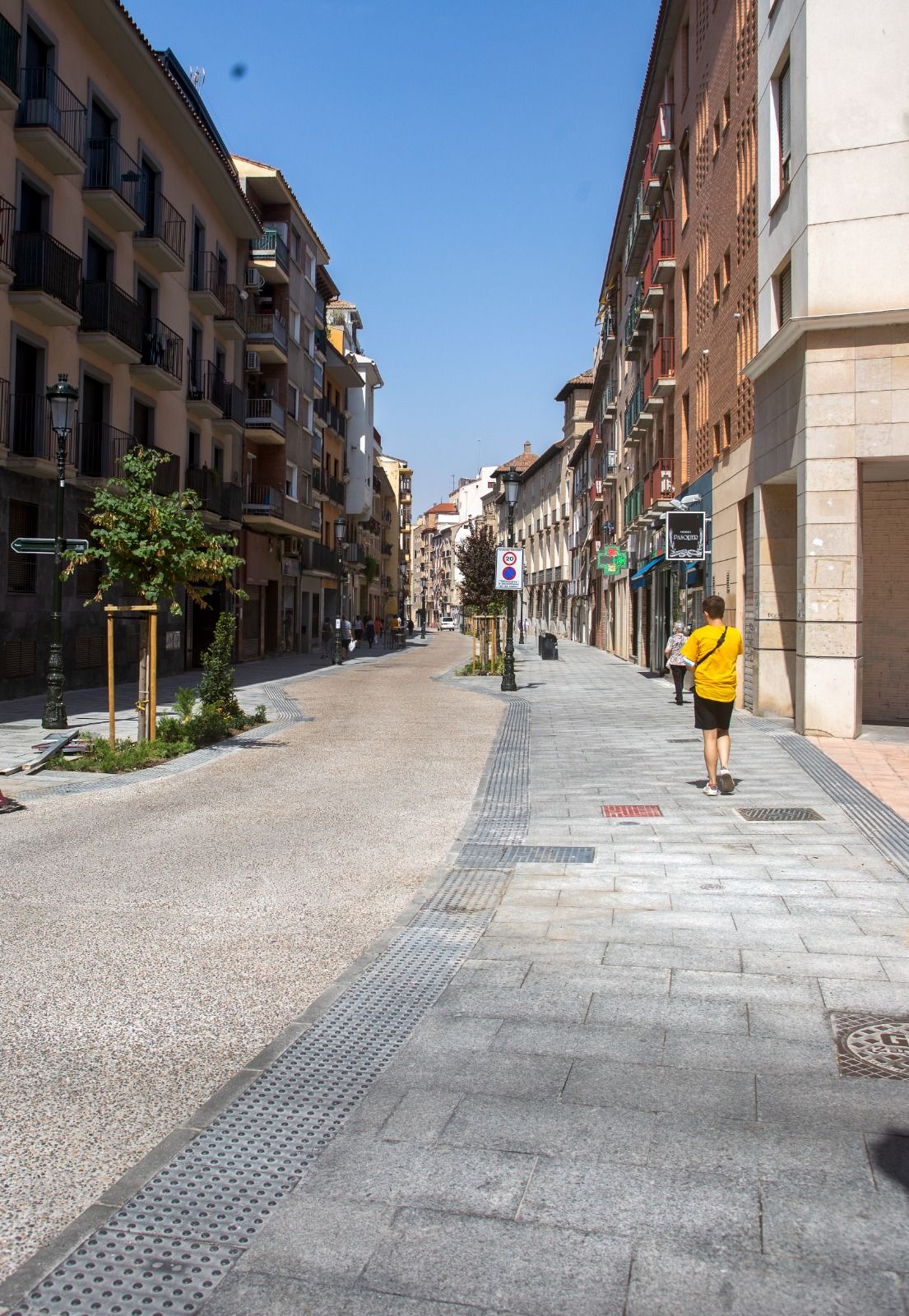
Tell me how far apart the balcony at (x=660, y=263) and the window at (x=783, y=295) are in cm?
1221

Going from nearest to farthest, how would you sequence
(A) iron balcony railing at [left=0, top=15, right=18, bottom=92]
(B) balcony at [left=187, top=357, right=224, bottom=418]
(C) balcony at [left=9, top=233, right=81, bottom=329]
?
(A) iron balcony railing at [left=0, top=15, right=18, bottom=92], (C) balcony at [left=9, top=233, right=81, bottom=329], (B) balcony at [left=187, top=357, right=224, bottom=418]

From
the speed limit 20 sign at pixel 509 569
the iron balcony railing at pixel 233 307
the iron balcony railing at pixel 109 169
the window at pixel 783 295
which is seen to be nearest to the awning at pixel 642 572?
the speed limit 20 sign at pixel 509 569

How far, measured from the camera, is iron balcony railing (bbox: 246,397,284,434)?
37.2 metres

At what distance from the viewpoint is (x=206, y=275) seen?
30.4m

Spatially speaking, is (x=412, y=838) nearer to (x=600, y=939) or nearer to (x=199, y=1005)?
(x=600, y=939)

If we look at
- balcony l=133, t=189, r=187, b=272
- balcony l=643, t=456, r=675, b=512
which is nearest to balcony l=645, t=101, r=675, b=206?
balcony l=643, t=456, r=675, b=512

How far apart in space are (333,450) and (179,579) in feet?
134

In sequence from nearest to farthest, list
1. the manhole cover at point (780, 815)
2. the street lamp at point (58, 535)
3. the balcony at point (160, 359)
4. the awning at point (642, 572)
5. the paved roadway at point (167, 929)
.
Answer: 1. the paved roadway at point (167, 929)
2. the manhole cover at point (780, 815)
3. the street lamp at point (58, 535)
4. the balcony at point (160, 359)
5. the awning at point (642, 572)

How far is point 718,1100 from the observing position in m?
3.69

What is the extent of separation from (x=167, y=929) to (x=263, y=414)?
33.4 meters

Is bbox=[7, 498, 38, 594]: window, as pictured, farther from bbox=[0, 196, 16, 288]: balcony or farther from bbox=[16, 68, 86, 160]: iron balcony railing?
bbox=[16, 68, 86, 160]: iron balcony railing

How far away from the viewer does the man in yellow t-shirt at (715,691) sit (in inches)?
399

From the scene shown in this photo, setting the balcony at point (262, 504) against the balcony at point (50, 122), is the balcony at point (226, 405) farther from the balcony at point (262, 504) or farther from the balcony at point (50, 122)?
the balcony at point (50, 122)

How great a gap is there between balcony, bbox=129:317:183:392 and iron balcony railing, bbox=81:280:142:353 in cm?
60
